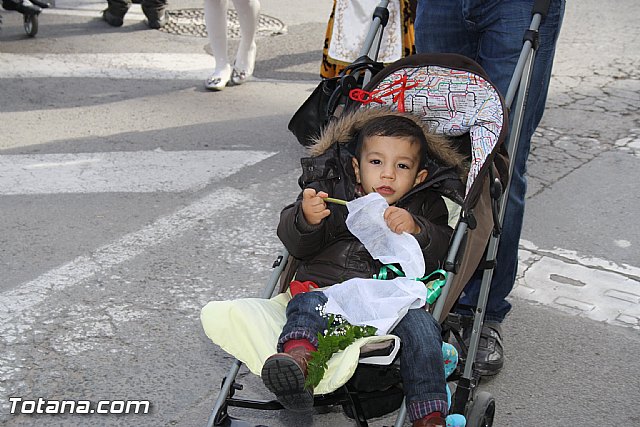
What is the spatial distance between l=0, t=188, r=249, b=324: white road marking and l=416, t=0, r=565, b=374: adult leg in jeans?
5.76ft

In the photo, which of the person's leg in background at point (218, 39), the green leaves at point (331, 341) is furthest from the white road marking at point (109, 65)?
the green leaves at point (331, 341)

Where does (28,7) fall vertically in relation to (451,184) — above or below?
below

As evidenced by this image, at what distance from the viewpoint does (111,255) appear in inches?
189

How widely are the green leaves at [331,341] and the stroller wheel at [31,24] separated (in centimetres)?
636

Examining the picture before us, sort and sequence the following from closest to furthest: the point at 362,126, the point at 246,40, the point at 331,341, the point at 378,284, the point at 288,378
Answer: the point at 288,378 → the point at 331,341 → the point at 378,284 → the point at 362,126 → the point at 246,40

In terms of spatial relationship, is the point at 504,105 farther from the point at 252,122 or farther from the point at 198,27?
the point at 198,27

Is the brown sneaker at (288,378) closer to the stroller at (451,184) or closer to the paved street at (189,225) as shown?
the stroller at (451,184)

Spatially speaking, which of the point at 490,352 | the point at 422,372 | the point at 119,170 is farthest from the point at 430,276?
the point at 119,170

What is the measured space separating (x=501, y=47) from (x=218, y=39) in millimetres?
4029

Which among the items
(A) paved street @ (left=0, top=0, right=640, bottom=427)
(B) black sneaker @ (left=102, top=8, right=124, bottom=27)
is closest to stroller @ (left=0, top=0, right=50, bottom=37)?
(A) paved street @ (left=0, top=0, right=640, bottom=427)

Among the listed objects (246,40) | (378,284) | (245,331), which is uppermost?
(378,284)

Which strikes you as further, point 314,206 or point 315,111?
point 315,111

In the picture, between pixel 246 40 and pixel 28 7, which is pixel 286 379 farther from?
pixel 28 7

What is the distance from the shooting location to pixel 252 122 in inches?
267
